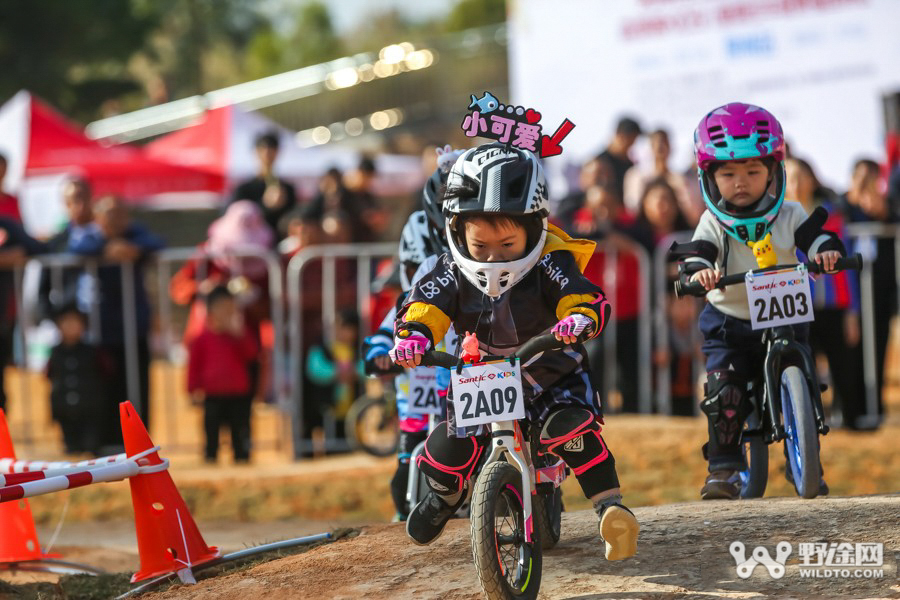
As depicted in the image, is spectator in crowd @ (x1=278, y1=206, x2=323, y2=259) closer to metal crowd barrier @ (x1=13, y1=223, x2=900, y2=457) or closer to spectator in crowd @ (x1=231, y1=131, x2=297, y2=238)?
metal crowd barrier @ (x1=13, y1=223, x2=900, y2=457)

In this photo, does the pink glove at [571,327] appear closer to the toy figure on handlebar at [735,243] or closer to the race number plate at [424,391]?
Answer: the toy figure on handlebar at [735,243]

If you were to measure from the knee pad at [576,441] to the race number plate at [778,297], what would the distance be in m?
1.49

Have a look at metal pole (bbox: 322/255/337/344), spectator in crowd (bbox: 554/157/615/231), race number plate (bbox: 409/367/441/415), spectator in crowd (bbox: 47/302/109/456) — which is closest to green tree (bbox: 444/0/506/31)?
spectator in crowd (bbox: 554/157/615/231)

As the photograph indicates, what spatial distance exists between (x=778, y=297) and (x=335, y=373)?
5.59 metres

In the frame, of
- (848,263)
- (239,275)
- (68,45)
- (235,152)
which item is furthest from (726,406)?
(68,45)

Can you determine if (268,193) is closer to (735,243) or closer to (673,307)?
(673,307)

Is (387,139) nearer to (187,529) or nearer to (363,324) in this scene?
(363,324)

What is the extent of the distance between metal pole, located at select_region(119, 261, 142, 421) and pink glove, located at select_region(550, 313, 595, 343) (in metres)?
6.96

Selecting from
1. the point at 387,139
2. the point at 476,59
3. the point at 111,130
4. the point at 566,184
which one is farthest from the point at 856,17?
the point at 111,130

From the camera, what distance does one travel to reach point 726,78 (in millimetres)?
14141

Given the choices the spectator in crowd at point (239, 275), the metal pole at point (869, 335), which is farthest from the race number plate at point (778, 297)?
the spectator in crowd at point (239, 275)

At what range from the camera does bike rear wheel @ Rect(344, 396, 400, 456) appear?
433 inches

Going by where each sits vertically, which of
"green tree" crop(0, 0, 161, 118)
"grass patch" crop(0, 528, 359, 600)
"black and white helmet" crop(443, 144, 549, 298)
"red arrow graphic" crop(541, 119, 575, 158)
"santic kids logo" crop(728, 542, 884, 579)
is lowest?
"grass patch" crop(0, 528, 359, 600)

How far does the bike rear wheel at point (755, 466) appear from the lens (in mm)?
6523
